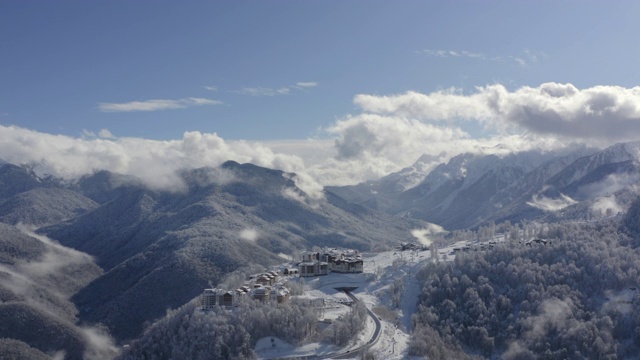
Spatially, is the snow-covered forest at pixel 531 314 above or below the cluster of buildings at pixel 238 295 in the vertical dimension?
below

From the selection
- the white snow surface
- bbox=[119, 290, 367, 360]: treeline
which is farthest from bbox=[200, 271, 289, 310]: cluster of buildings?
the white snow surface

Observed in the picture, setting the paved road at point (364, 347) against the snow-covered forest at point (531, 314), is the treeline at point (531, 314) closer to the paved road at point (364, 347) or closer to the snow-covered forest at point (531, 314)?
the snow-covered forest at point (531, 314)

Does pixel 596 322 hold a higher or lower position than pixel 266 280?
lower

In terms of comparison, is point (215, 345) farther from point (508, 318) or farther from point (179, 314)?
point (508, 318)

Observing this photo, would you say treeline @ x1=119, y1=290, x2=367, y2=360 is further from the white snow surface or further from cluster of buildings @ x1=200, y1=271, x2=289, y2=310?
cluster of buildings @ x1=200, y1=271, x2=289, y2=310

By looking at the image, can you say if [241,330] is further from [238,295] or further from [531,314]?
[531,314]

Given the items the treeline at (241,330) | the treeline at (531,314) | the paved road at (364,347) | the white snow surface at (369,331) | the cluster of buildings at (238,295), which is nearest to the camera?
the paved road at (364,347)

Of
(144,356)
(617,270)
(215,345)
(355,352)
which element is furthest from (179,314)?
(617,270)

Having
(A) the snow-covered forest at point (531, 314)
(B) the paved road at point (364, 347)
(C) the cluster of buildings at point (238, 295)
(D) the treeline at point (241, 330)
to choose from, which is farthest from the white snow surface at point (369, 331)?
(C) the cluster of buildings at point (238, 295)

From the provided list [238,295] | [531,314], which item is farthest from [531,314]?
[238,295]
